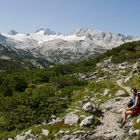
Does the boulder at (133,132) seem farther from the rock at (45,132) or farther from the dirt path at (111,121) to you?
the rock at (45,132)

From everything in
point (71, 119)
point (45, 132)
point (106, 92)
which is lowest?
point (45, 132)

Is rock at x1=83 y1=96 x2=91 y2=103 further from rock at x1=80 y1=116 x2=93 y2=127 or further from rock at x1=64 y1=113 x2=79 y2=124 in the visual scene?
rock at x1=80 y1=116 x2=93 y2=127

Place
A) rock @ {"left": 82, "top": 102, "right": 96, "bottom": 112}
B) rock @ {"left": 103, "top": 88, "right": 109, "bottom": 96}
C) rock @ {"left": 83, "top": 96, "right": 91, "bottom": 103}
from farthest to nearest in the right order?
1. rock @ {"left": 103, "top": 88, "right": 109, "bottom": 96}
2. rock @ {"left": 83, "top": 96, "right": 91, "bottom": 103}
3. rock @ {"left": 82, "top": 102, "right": 96, "bottom": 112}

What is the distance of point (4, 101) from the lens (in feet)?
108

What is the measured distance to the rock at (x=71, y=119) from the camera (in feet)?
85.9

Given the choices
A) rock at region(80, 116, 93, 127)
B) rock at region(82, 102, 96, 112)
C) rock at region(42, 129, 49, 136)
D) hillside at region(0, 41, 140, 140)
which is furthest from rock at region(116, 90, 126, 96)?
rock at region(42, 129, 49, 136)

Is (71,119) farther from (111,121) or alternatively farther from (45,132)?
(111,121)

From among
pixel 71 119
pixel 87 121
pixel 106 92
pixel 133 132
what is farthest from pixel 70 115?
pixel 133 132

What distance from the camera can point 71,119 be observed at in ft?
87.1

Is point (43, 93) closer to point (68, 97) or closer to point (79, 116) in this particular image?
point (68, 97)

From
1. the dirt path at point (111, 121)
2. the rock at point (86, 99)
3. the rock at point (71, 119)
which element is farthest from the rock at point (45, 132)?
the rock at point (86, 99)

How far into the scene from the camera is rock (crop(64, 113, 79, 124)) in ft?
85.9

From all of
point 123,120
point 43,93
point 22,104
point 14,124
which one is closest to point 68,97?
point 43,93

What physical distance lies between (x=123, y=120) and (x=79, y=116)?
3.92m
